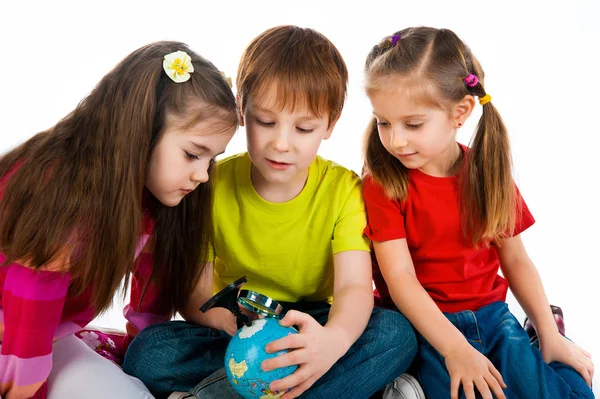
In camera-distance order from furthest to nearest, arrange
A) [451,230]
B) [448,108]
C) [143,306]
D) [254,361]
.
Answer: [143,306], [451,230], [448,108], [254,361]

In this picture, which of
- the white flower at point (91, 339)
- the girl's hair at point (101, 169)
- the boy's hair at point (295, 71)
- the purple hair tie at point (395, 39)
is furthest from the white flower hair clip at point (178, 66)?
the white flower at point (91, 339)

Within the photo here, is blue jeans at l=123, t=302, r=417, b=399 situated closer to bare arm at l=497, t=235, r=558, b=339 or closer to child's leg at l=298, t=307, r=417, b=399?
child's leg at l=298, t=307, r=417, b=399

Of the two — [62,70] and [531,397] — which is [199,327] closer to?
[531,397]

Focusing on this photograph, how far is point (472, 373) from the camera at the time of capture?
6.77 feet

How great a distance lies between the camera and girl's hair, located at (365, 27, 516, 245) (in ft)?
7.18

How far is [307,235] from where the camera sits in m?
2.33

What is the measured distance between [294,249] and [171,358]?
0.44 metres

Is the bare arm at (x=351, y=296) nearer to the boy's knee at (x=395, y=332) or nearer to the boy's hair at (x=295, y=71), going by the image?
the boy's knee at (x=395, y=332)

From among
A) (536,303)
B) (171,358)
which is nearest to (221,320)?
(171,358)

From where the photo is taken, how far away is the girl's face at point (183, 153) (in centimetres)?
202

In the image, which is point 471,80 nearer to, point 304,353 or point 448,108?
point 448,108

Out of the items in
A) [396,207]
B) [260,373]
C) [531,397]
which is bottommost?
[531,397]

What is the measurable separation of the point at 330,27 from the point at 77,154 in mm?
1843

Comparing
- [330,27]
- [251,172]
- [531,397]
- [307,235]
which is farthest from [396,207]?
[330,27]
